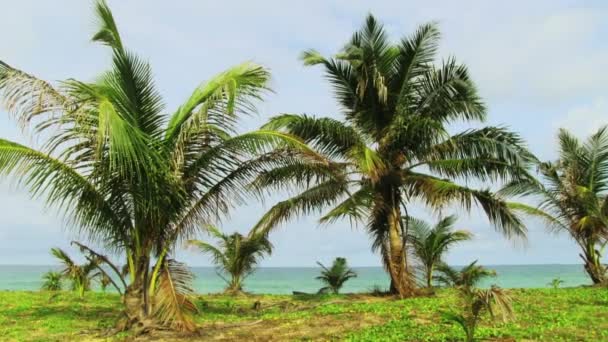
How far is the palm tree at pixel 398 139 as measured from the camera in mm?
12320

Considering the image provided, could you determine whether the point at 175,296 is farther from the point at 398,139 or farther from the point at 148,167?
the point at 398,139

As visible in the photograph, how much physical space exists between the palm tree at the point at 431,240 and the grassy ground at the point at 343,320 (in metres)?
2.63

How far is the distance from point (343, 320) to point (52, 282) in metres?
14.4

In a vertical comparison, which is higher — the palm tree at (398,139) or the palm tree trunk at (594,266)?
the palm tree at (398,139)

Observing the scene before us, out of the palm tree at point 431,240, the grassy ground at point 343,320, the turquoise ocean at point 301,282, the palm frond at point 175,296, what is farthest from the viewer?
the turquoise ocean at point 301,282

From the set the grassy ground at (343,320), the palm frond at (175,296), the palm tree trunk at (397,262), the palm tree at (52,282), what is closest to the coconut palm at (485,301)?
the grassy ground at (343,320)

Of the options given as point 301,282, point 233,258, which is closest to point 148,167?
point 233,258

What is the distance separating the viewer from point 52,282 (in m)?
19.8

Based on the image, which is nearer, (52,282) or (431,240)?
(431,240)

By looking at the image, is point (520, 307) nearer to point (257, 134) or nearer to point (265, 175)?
point (265, 175)

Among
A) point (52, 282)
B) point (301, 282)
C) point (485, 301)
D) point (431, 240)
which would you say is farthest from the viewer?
point (301, 282)

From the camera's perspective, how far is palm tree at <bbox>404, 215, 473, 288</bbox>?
15797mm

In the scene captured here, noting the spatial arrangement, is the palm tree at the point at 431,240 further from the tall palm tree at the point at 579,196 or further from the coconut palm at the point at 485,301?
the coconut palm at the point at 485,301

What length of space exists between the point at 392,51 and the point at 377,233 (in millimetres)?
4783
